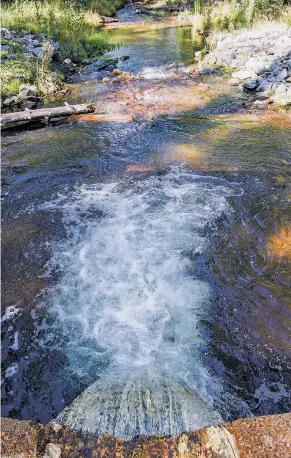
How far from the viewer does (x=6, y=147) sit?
7945 mm

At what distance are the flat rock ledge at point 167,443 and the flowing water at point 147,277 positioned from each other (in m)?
0.40

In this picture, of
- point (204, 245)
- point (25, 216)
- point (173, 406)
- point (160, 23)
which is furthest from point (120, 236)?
point (160, 23)

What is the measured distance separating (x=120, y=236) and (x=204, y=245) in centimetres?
128

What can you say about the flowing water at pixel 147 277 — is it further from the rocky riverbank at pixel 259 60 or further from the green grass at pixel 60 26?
the green grass at pixel 60 26

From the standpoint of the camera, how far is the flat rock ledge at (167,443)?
1915 mm

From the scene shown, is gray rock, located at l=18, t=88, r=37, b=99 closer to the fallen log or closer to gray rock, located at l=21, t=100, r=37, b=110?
gray rock, located at l=21, t=100, r=37, b=110

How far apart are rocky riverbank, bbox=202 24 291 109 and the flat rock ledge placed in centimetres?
906

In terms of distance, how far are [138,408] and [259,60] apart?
12488mm

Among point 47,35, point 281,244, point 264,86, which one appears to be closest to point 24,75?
point 47,35

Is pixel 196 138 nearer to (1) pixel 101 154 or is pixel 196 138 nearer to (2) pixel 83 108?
(1) pixel 101 154

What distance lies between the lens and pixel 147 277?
A: 4.55m

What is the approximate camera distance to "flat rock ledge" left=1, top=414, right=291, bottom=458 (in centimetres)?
192

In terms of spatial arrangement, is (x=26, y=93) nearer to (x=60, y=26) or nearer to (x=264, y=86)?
(x=264, y=86)

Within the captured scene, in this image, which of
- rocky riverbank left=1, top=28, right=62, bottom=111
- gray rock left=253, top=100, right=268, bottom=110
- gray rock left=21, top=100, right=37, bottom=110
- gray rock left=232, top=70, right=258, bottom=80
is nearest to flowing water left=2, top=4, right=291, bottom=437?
gray rock left=253, top=100, right=268, bottom=110
